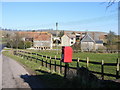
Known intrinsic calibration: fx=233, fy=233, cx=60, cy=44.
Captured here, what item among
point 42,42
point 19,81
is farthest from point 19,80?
point 42,42

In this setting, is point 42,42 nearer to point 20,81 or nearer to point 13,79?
point 13,79

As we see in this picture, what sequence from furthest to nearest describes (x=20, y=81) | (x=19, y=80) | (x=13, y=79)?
(x=13, y=79), (x=19, y=80), (x=20, y=81)

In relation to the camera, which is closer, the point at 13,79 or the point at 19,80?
the point at 19,80

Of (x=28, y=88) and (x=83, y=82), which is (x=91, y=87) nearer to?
(x=83, y=82)

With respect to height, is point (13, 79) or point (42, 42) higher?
point (42, 42)

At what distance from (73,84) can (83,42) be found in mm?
73466

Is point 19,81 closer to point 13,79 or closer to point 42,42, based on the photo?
point 13,79

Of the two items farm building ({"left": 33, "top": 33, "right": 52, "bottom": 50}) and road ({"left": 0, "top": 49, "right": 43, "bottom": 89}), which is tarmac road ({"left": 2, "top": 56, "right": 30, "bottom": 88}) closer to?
road ({"left": 0, "top": 49, "right": 43, "bottom": 89})

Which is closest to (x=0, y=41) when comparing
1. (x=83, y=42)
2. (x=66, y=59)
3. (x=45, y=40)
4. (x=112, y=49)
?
(x=45, y=40)

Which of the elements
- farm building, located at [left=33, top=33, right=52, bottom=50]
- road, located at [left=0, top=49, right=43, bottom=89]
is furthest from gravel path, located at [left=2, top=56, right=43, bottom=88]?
farm building, located at [left=33, top=33, right=52, bottom=50]

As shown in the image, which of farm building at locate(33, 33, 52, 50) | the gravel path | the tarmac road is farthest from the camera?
farm building at locate(33, 33, 52, 50)

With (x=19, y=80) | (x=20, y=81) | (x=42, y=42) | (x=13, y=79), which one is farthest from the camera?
(x=42, y=42)

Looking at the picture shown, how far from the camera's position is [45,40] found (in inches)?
3789

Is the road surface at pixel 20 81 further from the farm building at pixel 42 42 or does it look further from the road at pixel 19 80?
the farm building at pixel 42 42
